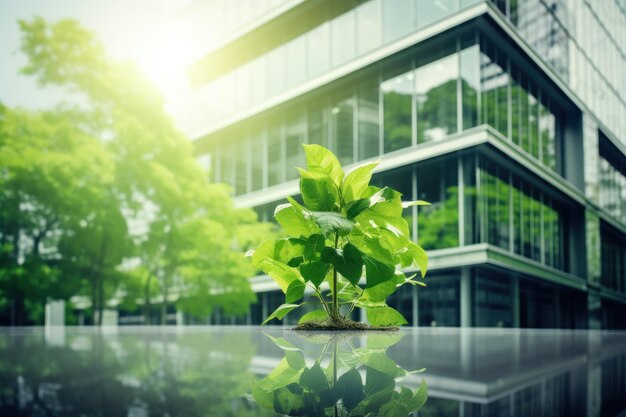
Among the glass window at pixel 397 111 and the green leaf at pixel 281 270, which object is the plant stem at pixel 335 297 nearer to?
the green leaf at pixel 281 270

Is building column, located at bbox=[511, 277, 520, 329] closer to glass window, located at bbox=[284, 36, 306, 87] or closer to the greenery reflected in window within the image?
the greenery reflected in window

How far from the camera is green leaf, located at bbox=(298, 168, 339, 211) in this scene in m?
3.97

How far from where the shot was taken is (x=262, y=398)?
126 cm

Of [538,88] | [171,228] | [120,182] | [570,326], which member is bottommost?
[570,326]

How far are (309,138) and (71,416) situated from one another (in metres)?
26.8

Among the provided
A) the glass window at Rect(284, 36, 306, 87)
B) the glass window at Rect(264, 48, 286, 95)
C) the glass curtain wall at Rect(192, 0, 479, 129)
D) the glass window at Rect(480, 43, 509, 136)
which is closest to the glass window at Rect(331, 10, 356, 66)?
the glass curtain wall at Rect(192, 0, 479, 129)

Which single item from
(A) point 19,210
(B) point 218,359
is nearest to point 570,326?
(A) point 19,210

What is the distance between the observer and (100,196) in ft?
58.8

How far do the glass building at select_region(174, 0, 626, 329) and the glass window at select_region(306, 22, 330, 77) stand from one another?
0.07 m

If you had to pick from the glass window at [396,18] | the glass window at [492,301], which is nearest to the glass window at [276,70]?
the glass window at [396,18]

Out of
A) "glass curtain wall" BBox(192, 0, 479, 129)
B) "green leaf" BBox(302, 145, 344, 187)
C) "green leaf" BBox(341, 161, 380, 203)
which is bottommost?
"green leaf" BBox(341, 161, 380, 203)

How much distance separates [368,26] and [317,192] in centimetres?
2180

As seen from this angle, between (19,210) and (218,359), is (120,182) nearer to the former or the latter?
(19,210)

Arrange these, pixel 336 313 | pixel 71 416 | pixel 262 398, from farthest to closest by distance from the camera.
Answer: pixel 336 313, pixel 262 398, pixel 71 416
